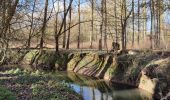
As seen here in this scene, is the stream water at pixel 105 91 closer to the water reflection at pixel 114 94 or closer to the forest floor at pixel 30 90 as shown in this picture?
the water reflection at pixel 114 94

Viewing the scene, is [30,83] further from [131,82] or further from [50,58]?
[50,58]

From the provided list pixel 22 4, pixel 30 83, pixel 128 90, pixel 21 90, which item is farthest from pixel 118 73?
pixel 22 4

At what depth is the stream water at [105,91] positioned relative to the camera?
20703mm

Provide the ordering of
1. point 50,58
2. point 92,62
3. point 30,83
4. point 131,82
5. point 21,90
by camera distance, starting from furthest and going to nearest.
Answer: point 50,58 < point 92,62 < point 131,82 < point 30,83 < point 21,90

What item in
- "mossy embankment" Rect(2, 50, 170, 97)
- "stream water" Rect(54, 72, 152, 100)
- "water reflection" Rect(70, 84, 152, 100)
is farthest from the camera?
"mossy embankment" Rect(2, 50, 170, 97)

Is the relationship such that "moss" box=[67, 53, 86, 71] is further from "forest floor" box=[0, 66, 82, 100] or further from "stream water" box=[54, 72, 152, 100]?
"forest floor" box=[0, 66, 82, 100]

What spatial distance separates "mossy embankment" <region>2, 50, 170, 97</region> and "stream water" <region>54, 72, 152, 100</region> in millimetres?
834

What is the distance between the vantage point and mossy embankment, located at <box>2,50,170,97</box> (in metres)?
22.2

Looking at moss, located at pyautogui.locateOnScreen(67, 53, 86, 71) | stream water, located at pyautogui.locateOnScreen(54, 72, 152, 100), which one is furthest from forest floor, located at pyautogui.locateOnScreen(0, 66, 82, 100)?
moss, located at pyautogui.locateOnScreen(67, 53, 86, 71)

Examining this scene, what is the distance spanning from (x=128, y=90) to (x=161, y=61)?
2.83m

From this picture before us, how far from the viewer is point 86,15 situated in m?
62.9

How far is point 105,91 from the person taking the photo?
23109 millimetres

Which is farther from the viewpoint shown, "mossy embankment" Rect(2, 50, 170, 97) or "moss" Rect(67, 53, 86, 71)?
"moss" Rect(67, 53, 86, 71)

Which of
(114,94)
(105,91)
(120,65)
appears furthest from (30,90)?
(120,65)
